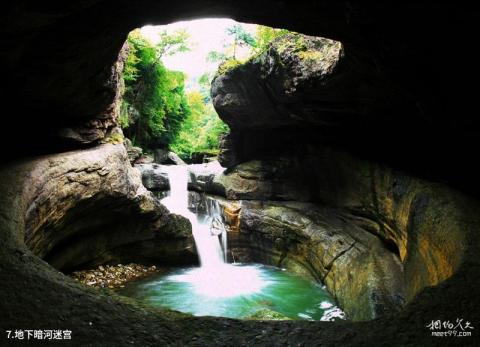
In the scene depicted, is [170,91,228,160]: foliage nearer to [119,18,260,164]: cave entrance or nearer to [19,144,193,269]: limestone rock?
[119,18,260,164]: cave entrance

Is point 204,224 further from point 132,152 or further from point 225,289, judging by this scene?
point 132,152

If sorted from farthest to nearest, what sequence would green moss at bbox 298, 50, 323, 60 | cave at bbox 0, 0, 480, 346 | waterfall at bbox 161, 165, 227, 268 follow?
waterfall at bbox 161, 165, 227, 268
green moss at bbox 298, 50, 323, 60
cave at bbox 0, 0, 480, 346

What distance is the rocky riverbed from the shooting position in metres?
8.76

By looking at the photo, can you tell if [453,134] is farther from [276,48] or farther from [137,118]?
[137,118]

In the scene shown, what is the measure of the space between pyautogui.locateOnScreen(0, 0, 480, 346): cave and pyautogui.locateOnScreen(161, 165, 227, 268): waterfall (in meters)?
0.54

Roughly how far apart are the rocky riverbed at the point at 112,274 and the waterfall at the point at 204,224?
196cm

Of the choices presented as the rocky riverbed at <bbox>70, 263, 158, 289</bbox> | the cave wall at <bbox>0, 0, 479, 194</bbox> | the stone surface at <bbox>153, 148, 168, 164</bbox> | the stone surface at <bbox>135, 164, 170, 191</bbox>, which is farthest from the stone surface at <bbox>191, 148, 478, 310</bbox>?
the stone surface at <bbox>153, 148, 168, 164</bbox>

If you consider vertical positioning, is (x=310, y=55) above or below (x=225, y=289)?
above

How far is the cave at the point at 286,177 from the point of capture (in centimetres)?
302

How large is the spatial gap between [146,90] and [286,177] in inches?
437

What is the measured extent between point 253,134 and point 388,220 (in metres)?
7.35

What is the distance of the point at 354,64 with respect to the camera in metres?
6.62

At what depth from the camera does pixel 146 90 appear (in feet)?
65.0

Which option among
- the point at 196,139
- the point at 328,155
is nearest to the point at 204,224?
the point at 328,155
